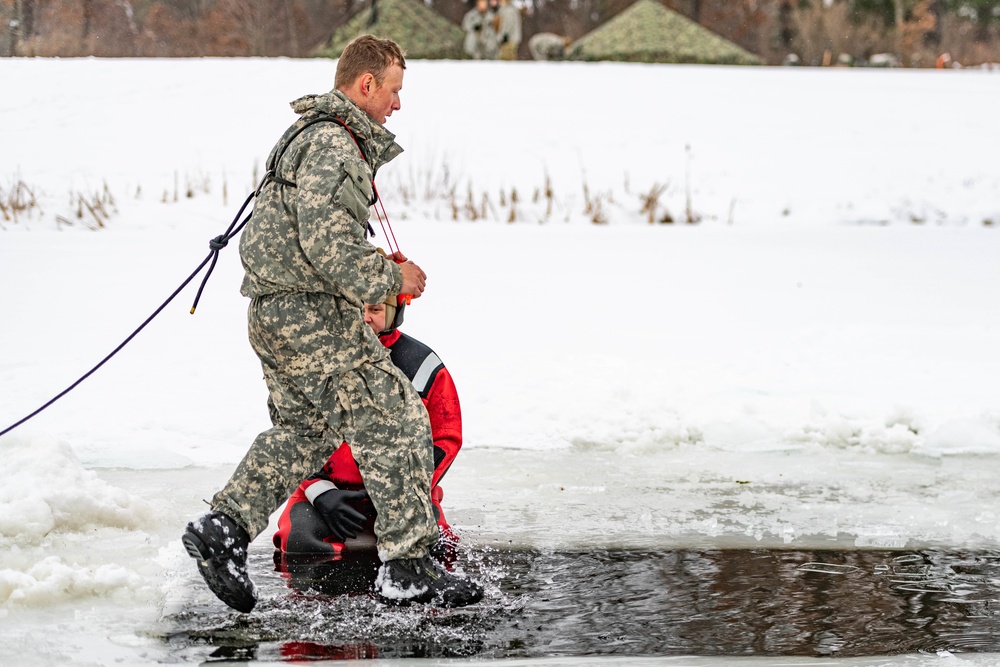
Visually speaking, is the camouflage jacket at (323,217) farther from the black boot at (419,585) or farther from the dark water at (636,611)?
the dark water at (636,611)

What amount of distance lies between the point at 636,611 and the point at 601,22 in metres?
34.2

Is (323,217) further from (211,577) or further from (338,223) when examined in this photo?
(211,577)

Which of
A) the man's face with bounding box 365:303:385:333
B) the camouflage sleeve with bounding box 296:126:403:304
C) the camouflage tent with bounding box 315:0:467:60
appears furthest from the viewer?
the camouflage tent with bounding box 315:0:467:60

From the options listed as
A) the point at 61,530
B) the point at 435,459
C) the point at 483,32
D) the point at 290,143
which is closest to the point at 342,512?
the point at 435,459

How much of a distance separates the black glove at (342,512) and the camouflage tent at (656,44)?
870 inches

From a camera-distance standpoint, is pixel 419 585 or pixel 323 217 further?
pixel 419 585

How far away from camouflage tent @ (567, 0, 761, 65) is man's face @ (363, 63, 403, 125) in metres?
22.2

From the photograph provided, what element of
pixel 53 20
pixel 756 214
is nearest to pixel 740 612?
pixel 756 214

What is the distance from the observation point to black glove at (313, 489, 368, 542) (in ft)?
12.5

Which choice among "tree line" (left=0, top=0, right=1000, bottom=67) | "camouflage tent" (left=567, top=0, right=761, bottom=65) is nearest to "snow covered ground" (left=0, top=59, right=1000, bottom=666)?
"tree line" (left=0, top=0, right=1000, bottom=67)

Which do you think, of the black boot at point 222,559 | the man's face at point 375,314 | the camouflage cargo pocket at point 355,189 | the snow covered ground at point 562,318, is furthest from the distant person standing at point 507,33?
the black boot at point 222,559

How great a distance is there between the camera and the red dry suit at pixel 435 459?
3867 mm

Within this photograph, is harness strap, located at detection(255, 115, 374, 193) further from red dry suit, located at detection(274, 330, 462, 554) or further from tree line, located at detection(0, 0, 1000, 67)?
tree line, located at detection(0, 0, 1000, 67)

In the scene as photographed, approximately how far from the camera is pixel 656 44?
2511 cm
